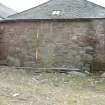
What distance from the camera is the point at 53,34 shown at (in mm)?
14711

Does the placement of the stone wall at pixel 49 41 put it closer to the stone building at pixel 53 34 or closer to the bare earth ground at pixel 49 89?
the stone building at pixel 53 34

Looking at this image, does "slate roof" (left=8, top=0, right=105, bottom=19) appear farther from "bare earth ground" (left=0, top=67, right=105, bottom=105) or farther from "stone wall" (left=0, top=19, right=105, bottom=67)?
"bare earth ground" (left=0, top=67, right=105, bottom=105)

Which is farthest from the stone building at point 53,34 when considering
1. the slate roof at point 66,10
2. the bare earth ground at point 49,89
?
the bare earth ground at point 49,89

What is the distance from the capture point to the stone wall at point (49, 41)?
46.3 feet

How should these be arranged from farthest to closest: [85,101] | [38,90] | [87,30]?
[87,30], [38,90], [85,101]

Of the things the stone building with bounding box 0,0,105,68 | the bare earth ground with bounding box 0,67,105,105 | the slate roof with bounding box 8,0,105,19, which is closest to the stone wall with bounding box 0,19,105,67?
the stone building with bounding box 0,0,105,68

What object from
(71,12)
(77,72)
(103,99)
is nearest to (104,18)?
(71,12)

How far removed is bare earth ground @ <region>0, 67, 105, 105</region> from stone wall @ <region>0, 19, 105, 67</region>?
1.56 metres

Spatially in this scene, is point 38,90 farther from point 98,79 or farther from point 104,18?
point 104,18

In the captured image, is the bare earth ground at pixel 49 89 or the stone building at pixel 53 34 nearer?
the bare earth ground at pixel 49 89

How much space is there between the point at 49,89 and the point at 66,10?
6.70 m

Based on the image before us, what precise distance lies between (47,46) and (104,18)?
3.54m

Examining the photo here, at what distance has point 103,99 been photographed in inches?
355

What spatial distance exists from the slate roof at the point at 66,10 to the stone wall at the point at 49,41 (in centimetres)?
45
